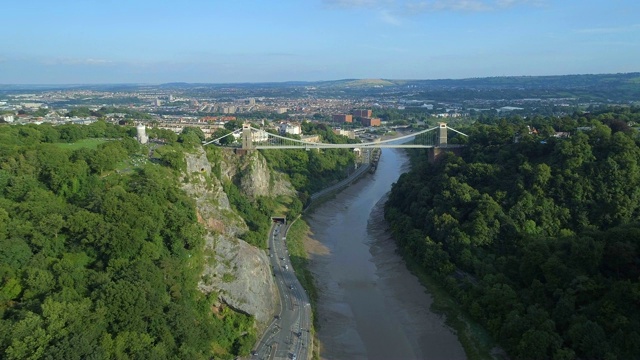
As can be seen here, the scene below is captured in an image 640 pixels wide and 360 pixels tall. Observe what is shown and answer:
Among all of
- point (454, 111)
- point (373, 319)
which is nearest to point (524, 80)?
point (454, 111)

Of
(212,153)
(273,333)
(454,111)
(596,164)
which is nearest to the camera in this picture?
(273,333)

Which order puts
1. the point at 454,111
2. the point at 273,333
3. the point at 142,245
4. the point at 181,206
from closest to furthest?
the point at 142,245 < the point at 273,333 < the point at 181,206 < the point at 454,111

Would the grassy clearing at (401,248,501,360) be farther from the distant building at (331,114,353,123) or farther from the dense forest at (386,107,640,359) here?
the distant building at (331,114,353,123)

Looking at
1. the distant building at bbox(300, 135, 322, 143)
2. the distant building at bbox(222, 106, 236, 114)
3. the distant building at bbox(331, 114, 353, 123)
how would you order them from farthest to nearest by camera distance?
the distant building at bbox(222, 106, 236, 114)
the distant building at bbox(331, 114, 353, 123)
the distant building at bbox(300, 135, 322, 143)

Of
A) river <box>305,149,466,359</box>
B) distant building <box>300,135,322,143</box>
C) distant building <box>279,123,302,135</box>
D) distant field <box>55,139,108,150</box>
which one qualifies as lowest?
river <box>305,149,466,359</box>

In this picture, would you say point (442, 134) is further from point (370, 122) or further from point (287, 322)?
point (370, 122)

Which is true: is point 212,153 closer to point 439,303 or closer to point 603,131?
point 439,303

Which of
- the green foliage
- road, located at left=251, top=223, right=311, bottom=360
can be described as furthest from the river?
the green foliage

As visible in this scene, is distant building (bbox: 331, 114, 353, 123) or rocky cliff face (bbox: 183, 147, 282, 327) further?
distant building (bbox: 331, 114, 353, 123)
